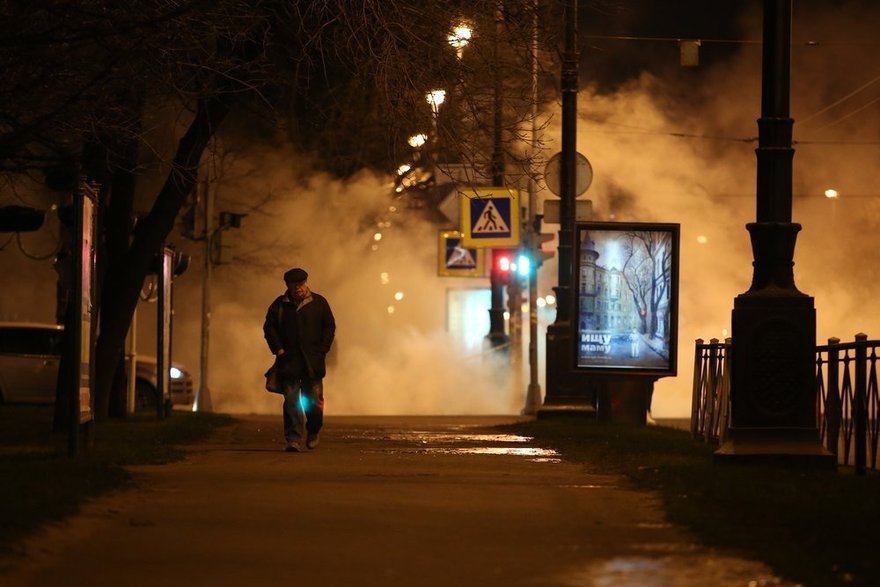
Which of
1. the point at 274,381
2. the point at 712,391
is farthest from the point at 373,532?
the point at 712,391

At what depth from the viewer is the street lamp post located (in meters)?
11.1

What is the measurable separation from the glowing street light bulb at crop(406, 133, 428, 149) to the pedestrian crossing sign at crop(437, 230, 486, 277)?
46.0 ft

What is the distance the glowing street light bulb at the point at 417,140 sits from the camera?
15.2 m

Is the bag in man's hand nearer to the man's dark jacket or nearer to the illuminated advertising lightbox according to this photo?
→ the man's dark jacket

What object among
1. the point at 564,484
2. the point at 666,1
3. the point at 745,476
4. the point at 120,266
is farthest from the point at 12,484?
the point at 666,1

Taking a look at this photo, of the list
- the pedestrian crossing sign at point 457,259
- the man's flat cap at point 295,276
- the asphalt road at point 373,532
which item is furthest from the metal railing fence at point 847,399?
the pedestrian crossing sign at point 457,259

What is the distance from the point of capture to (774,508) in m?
8.63

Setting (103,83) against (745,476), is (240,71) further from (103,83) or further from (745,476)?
(745,476)

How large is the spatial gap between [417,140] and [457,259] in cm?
1434

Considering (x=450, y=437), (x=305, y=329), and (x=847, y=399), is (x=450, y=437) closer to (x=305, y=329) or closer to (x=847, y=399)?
(x=305, y=329)

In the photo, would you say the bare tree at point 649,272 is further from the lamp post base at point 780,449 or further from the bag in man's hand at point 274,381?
the lamp post base at point 780,449

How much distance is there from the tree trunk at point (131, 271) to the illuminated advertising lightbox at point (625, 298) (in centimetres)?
446

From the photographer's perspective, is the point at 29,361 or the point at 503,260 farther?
the point at 503,260

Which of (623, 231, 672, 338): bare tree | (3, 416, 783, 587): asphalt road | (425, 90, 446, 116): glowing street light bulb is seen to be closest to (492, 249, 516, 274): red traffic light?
(623, 231, 672, 338): bare tree
